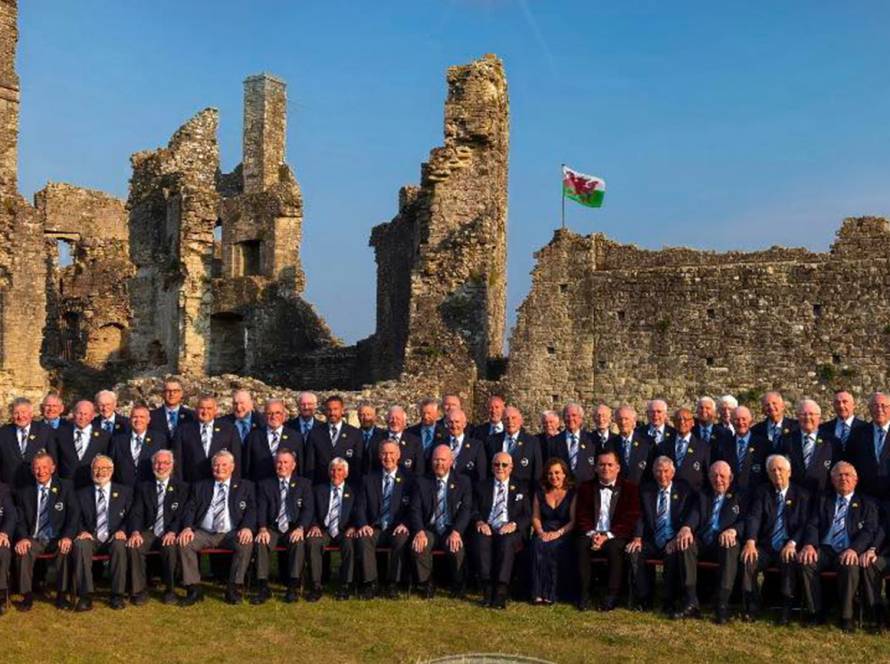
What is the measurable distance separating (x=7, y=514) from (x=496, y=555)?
4547mm

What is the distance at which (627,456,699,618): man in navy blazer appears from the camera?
945 centimetres

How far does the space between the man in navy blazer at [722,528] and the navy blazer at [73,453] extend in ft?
19.6

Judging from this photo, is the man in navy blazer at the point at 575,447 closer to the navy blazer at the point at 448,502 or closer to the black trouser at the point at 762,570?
the navy blazer at the point at 448,502

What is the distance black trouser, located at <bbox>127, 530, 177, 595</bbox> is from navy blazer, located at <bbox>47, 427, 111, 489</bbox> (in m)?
→ 1.28

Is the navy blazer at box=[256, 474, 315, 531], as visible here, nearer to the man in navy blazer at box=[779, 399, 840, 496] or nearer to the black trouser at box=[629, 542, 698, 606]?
the black trouser at box=[629, 542, 698, 606]

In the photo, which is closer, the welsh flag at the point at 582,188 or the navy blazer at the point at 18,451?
the navy blazer at the point at 18,451

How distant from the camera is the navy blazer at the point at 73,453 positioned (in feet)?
35.7

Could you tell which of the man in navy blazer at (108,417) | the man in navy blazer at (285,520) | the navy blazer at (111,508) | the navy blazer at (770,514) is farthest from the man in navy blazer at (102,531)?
the navy blazer at (770,514)

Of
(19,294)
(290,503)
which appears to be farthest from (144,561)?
(19,294)

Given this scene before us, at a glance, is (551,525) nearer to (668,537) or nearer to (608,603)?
(608,603)

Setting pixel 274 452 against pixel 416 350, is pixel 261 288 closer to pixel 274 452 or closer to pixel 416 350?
pixel 416 350

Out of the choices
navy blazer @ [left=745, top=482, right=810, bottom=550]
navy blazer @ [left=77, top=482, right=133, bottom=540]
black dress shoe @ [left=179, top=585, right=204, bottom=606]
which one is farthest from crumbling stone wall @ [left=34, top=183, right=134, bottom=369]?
navy blazer @ [left=745, top=482, right=810, bottom=550]

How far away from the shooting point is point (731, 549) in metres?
9.35

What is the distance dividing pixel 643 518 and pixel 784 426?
6.33ft
